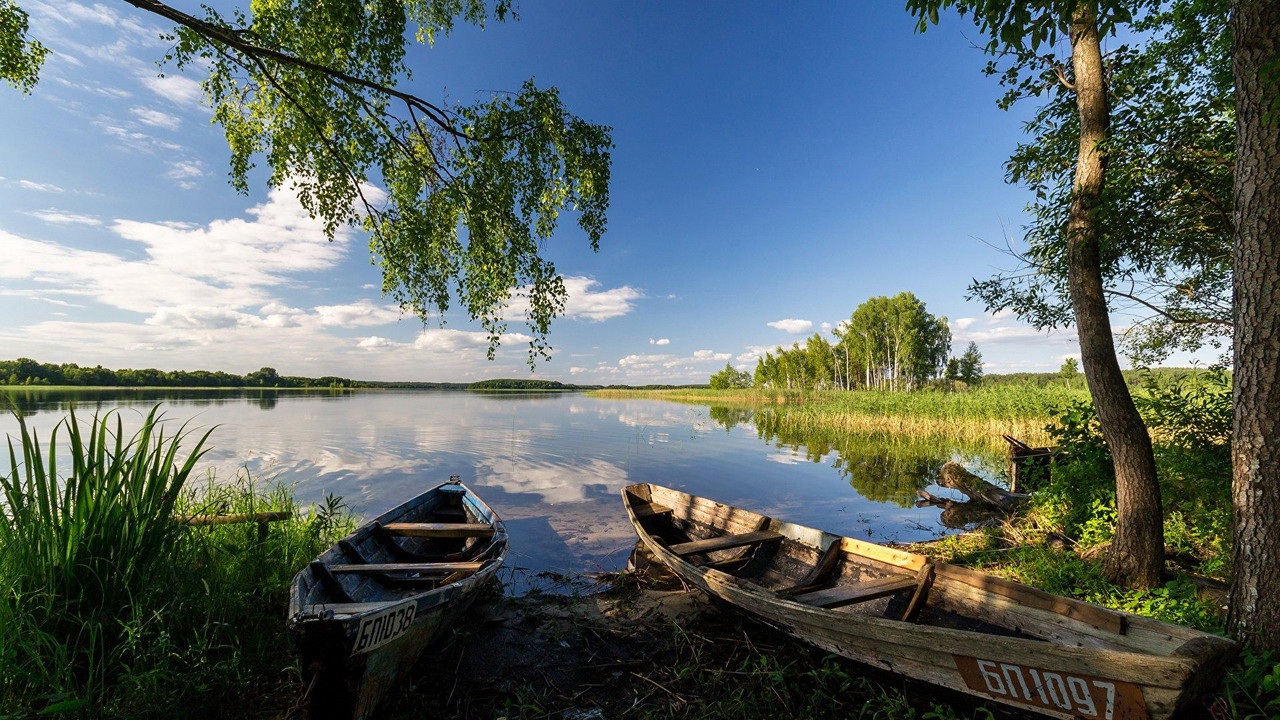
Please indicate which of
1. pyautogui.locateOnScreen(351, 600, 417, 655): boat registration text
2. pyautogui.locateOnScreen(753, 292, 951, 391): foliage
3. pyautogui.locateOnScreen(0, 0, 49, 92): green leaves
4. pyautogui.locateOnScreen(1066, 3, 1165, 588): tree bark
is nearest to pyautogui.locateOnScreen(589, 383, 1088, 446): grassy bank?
pyautogui.locateOnScreen(1066, 3, 1165, 588): tree bark

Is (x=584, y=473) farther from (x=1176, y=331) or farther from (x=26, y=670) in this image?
(x=1176, y=331)

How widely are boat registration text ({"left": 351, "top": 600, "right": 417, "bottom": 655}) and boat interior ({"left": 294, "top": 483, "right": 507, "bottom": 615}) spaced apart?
9cm

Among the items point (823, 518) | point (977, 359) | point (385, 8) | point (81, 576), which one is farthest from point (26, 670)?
point (977, 359)

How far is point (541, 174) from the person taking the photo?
727 centimetres

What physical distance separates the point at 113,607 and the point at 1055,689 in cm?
594

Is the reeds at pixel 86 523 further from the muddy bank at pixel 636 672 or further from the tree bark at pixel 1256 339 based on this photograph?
the tree bark at pixel 1256 339

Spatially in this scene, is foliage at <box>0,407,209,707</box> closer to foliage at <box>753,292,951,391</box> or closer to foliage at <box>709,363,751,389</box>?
foliage at <box>753,292,951,391</box>

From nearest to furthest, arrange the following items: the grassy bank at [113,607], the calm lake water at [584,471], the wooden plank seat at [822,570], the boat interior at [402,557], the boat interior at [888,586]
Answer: the grassy bank at [113,607] < the boat interior at [888,586] < the boat interior at [402,557] < the wooden plank seat at [822,570] < the calm lake water at [584,471]

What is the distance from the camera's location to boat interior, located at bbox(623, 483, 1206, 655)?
3.01 meters

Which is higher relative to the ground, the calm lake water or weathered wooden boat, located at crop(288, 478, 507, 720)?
weathered wooden boat, located at crop(288, 478, 507, 720)

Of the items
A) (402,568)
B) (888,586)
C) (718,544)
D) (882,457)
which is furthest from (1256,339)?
(882,457)

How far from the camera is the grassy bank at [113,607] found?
2615 millimetres

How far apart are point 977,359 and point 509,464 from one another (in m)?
73.0

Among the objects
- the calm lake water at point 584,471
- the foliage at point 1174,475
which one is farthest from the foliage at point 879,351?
the foliage at point 1174,475
